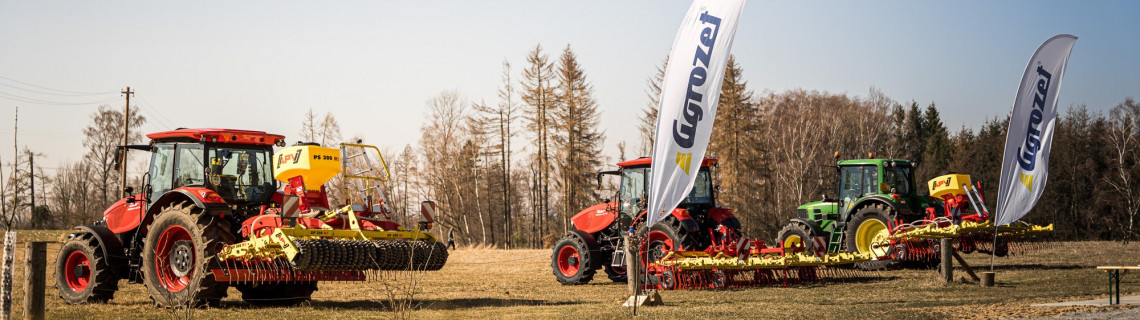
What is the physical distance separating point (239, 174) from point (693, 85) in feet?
18.3

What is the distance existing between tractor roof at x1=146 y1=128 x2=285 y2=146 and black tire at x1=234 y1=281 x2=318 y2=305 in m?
1.79

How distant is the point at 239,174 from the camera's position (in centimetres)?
1147

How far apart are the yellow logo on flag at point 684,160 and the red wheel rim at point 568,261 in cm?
626

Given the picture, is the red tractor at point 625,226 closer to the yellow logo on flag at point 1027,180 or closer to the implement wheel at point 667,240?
the implement wheel at point 667,240

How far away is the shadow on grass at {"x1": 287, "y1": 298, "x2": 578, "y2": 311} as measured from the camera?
1110cm

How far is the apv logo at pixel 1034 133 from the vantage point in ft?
41.3

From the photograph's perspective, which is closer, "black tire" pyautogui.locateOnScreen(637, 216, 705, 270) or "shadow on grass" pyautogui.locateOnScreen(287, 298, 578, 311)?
"shadow on grass" pyautogui.locateOnScreen(287, 298, 578, 311)

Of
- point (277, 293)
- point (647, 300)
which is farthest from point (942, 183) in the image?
point (277, 293)

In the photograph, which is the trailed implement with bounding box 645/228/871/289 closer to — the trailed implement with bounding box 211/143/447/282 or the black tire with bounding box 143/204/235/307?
the trailed implement with bounding box 211/143/447/282

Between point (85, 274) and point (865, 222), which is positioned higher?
point (865, 222)

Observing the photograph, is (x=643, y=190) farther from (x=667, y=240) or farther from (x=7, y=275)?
(x=7, y=275)

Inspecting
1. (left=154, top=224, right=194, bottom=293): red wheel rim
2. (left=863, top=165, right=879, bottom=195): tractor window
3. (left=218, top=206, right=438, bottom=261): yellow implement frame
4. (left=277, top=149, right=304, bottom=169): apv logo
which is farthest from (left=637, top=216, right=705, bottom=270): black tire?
(left=154, top=224, right=194, bottom=293): red wheel rim

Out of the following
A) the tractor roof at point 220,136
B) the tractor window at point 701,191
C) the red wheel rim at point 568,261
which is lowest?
the red wheel rim at point 568,261

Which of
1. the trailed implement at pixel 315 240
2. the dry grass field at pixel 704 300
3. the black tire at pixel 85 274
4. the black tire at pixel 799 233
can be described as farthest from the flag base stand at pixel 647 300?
the black tire at pixel 799 233
